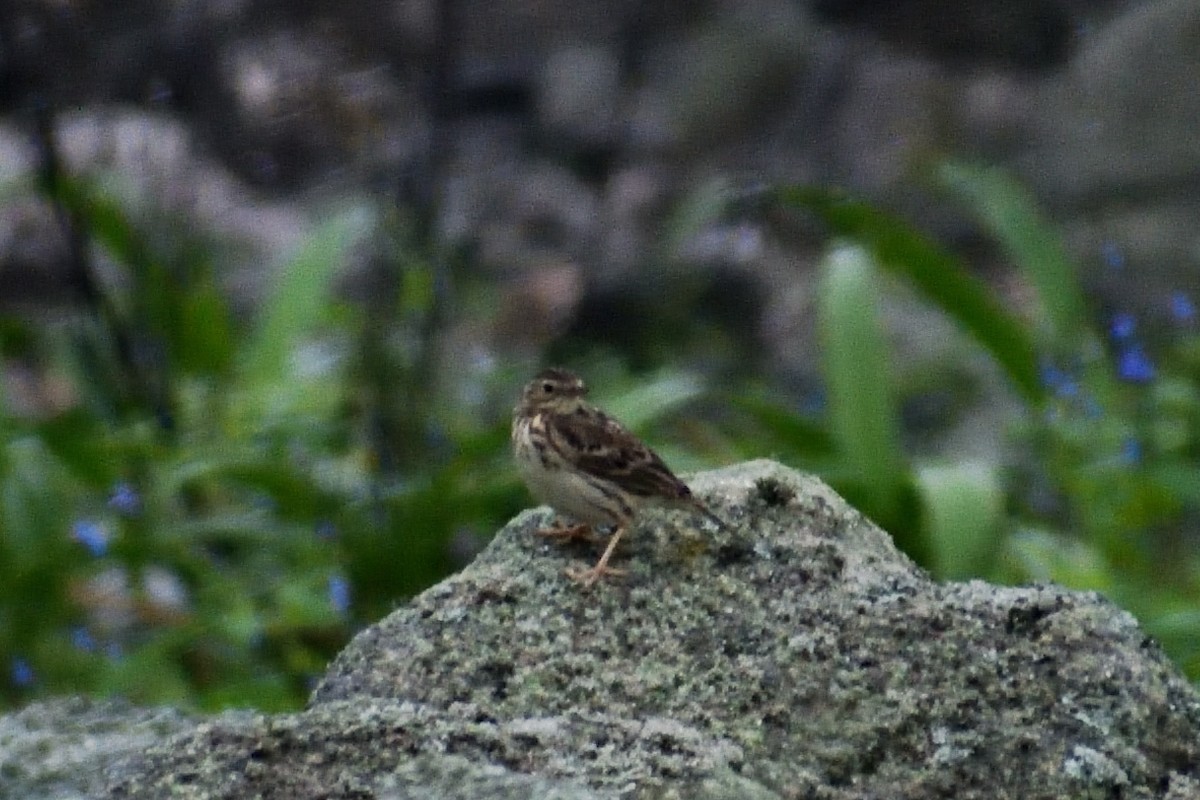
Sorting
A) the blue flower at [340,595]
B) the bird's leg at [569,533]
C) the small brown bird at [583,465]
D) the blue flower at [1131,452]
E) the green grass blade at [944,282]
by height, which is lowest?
the bird's leg at [569,533]

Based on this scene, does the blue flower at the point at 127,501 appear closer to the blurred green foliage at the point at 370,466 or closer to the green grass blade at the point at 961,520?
the blurred green foliage at the point at 370,466

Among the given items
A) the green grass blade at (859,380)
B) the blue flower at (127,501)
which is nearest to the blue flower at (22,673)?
the blue flower at (127,501)

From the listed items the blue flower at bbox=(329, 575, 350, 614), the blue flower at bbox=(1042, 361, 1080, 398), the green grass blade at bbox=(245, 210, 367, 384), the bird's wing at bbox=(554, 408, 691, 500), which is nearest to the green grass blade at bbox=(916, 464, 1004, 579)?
the blue flower at bbox=(1042, 361, 1080, 398)

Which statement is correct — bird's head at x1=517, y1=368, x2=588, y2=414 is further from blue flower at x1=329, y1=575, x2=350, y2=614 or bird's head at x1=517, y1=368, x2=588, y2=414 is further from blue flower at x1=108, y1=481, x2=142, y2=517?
blue flower at x1=108, y1=481, x2=142, y2=517

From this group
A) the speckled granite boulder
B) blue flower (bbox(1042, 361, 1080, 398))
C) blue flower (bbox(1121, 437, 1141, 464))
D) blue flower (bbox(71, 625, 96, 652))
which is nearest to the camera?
the speckled granite boulder

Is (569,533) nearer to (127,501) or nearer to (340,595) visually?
(340,595)

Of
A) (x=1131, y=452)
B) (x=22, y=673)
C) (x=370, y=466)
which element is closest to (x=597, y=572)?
(x=22, y=673)
